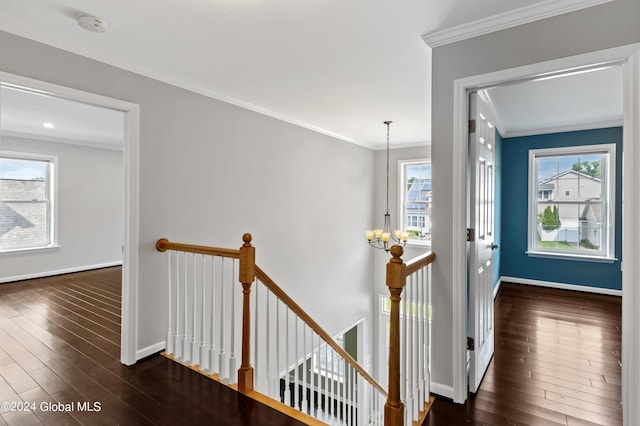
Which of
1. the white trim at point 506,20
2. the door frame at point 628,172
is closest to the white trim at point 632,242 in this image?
the door frame at point 628,172

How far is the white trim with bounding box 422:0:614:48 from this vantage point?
1.77 meters

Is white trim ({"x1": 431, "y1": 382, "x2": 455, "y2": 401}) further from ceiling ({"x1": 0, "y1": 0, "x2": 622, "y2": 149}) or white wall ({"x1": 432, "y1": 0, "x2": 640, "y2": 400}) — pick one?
ceiling ({"x1": 0, "y1": 0, "x2": 622, "y2": 149})

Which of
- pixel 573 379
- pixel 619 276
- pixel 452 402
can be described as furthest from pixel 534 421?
pixel 619 276

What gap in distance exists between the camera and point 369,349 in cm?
637

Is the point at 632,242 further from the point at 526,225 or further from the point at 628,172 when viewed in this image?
the point at 526,225

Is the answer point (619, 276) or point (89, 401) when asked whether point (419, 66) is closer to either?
point (89, 401)

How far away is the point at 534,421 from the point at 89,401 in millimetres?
2908

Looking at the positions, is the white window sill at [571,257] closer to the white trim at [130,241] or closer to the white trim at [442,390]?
the white trim at [442,390]

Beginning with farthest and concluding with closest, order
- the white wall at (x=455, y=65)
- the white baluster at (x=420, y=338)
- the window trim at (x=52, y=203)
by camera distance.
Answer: the window trim at (x=52, y=203), the white baluster at (x=420, y=338), the white wall at (x=455, y=65)

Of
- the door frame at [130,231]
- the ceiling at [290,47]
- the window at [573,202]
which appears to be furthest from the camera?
the window at [573,202]

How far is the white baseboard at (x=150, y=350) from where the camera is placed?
106 inches

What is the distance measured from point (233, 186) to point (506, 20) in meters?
2.81

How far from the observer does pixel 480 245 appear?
2.42 metres

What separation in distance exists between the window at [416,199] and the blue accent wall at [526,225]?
1.27 metres
